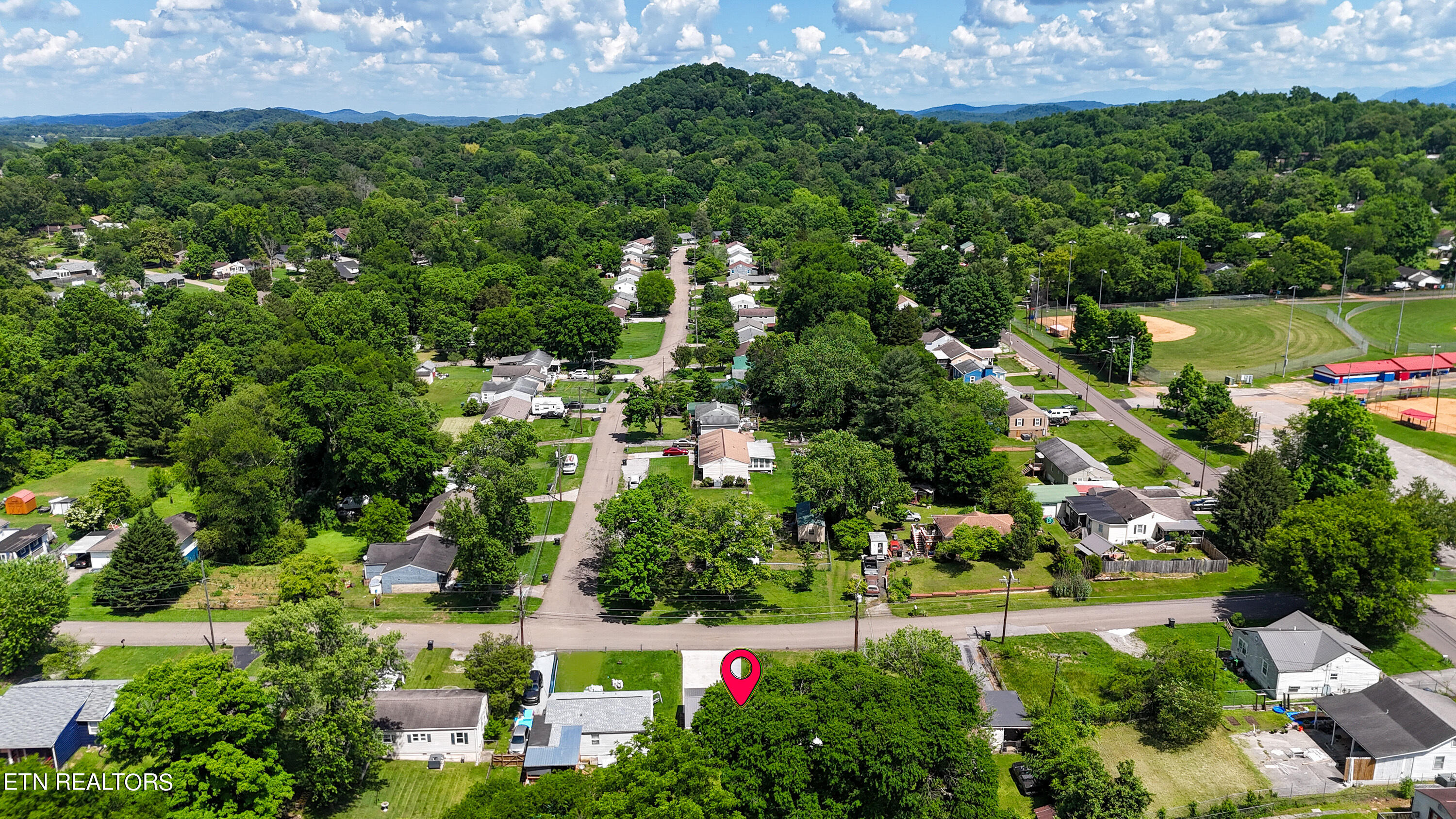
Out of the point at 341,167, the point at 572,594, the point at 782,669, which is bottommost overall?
the point at 572,594

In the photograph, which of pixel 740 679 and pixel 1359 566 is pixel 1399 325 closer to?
pixel 1359 566

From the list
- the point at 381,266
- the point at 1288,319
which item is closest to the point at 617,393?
the point at 381,266

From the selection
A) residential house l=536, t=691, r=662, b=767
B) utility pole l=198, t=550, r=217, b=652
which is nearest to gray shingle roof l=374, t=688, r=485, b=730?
residential house l=536, t=691, r=662, b=767

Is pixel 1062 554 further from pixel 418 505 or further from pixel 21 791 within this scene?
pixel 21 791

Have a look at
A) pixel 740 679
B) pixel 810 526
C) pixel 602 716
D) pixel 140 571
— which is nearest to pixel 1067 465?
pixel 810 526

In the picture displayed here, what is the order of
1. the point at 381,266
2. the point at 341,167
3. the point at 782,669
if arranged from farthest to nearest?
the point at 341,167 → the point at 381,266 → the point at 782,669

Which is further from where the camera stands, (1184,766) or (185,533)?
(185,533)
